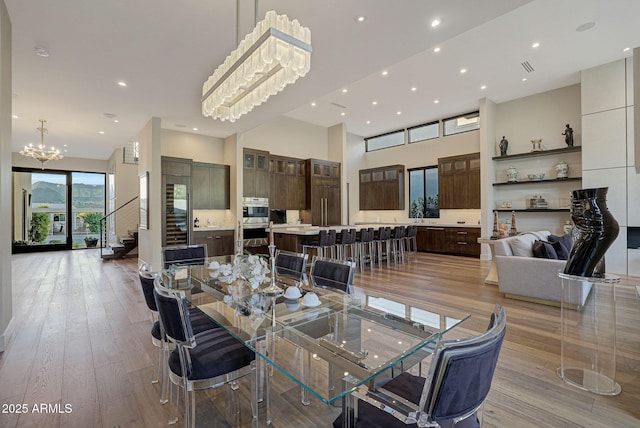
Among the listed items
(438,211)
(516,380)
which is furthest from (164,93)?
(438,211)

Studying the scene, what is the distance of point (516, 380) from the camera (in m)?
2.29

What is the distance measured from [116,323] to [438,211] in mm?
8666

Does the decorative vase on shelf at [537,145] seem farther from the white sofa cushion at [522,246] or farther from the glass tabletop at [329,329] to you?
the glass tabletop at [329,329]

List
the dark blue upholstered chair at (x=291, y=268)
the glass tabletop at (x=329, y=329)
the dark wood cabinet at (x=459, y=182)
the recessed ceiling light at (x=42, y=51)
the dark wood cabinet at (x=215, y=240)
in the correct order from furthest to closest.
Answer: the dark wood cabinet at (x=459, y=182) → the dark wood cabinet at (x=215, y=240) → the recessed ceiling light at (x=42, y=51) → the dark blue upholstered chair at (x=291, y=268) → the glass tabletop at (x=329, y=329)

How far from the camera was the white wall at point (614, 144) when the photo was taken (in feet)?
18.4

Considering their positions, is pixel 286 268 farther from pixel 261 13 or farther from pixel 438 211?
pixel 438 211

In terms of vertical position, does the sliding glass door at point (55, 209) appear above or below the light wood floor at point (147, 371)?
above

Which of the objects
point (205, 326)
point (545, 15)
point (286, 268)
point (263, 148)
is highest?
point (545, 15)

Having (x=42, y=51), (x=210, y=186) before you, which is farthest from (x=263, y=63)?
(x=210, y=186)

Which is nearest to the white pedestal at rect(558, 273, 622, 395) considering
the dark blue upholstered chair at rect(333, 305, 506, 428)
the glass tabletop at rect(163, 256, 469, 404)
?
the glass tabletop at rect(163, 256, 469, 404)

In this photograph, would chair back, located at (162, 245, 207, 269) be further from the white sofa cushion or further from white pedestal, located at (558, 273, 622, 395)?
the white sofa cushion

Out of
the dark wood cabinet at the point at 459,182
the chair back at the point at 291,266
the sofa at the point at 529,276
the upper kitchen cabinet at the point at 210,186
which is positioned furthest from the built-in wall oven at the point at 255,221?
Answer: the sofa at the point at 529,276

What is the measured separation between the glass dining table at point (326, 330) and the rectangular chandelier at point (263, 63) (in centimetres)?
170

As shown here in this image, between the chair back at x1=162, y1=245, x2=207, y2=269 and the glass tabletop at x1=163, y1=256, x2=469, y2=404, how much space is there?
130 centimetres
